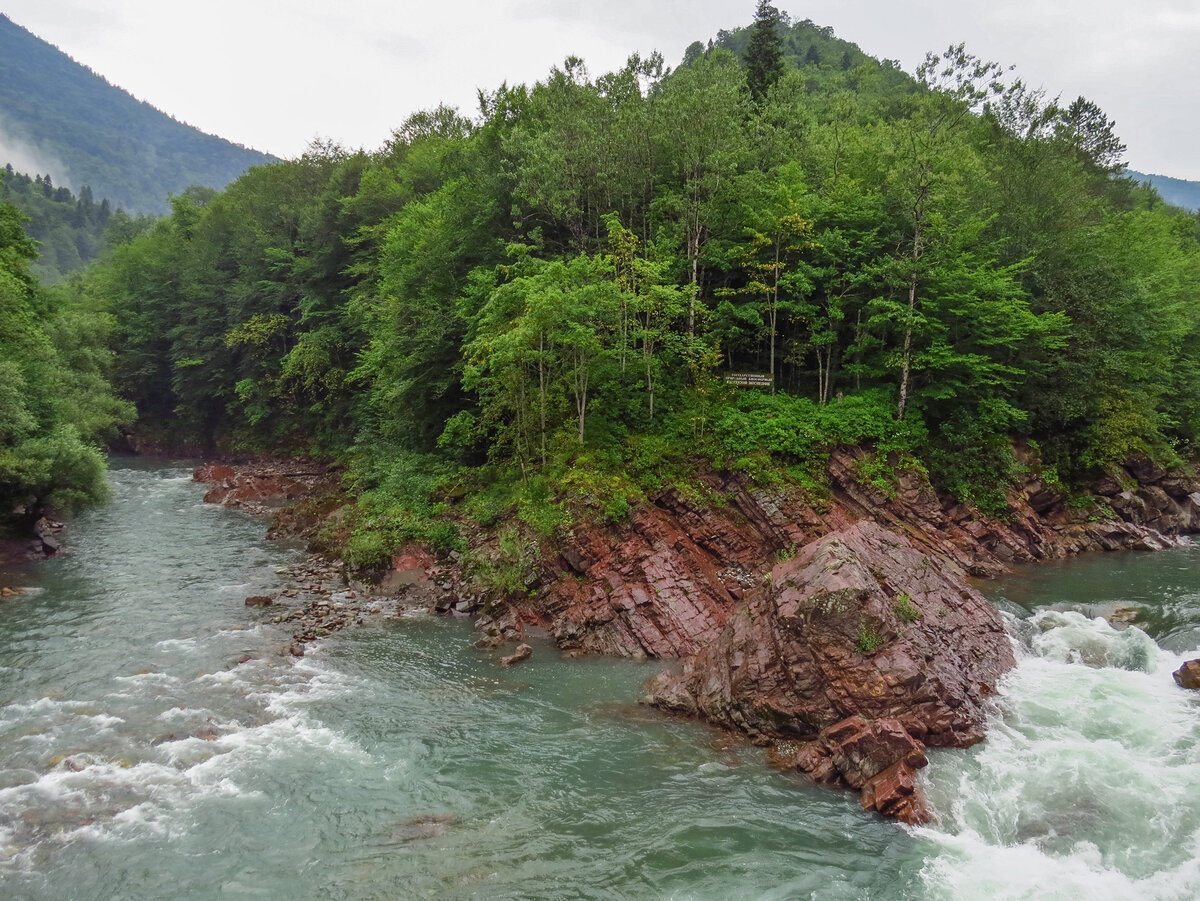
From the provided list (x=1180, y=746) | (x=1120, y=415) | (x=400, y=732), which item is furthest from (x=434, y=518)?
(x=1120, y=415)

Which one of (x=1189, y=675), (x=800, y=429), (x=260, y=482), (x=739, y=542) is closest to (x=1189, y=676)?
(x=1189, y=675)

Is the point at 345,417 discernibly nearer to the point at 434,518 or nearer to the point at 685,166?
the point at 434,518

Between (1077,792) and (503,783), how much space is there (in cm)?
1146

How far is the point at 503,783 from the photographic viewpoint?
14.8 meters

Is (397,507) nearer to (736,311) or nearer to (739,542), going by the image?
(739,542)

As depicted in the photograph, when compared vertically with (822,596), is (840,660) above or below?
below

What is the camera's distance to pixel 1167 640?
66.7ft

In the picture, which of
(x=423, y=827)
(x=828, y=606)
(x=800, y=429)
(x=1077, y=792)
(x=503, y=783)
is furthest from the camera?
(x=800, y=429)

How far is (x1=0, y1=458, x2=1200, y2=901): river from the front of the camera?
39.4 ft

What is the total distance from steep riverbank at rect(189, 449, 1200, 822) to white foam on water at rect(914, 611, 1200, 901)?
74cm

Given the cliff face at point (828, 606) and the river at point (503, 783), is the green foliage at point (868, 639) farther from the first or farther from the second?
the river at point (503, 783)

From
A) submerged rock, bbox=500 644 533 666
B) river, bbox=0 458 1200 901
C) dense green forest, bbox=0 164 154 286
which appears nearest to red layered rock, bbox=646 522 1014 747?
river, bbox=0 458 1200 901

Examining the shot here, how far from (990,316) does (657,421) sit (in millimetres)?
14955

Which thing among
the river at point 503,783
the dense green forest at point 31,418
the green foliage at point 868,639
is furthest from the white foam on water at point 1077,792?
the dense green forest at point 31,418
